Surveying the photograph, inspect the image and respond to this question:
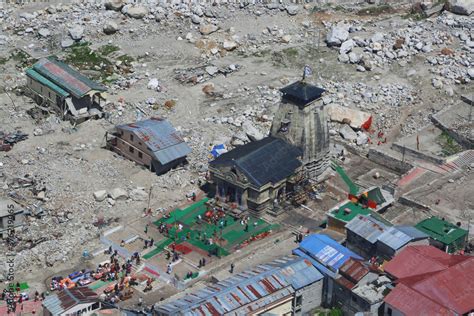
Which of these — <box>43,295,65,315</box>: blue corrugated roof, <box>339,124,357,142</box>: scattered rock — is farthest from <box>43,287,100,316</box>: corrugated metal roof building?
<box>339,124,357,142</box>: scattered rock

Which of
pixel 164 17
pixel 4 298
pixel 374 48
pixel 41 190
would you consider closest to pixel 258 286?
pixel 4 298

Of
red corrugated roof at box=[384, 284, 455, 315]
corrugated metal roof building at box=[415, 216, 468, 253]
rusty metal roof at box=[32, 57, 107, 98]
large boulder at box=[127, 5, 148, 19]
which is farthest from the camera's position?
large boulder at box=[127, 5, 148, 19]

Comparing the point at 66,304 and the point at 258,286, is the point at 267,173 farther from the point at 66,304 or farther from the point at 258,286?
the point at 66,304

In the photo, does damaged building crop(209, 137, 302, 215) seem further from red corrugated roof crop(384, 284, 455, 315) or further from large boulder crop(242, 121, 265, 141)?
red corrugated roof crop(384, 284, 455, 315)

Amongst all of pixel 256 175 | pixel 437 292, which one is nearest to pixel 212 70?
pixel 256 175

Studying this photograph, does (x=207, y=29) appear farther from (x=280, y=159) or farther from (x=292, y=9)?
(x=280, y=159)

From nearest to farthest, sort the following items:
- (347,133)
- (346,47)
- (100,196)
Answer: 1. (100,196)
2. (347,133)
3. (346,47)
